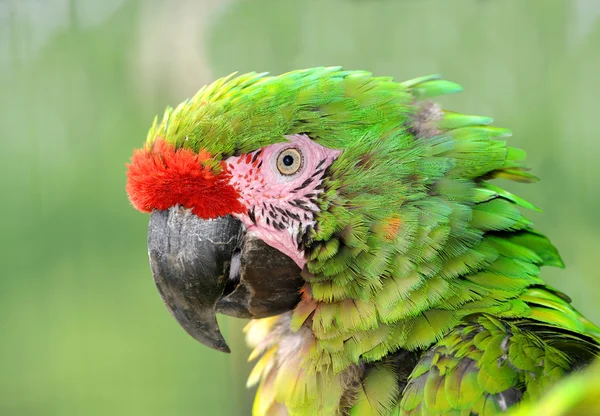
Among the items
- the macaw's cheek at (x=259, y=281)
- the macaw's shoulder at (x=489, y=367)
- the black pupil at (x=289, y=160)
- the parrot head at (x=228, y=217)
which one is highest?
the black pupil at (x=289, y=160)

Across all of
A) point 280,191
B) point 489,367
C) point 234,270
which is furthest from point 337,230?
point 489,367

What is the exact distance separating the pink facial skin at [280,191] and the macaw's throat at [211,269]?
1.2 inches

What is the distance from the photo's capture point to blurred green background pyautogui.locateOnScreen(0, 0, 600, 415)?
264 cm

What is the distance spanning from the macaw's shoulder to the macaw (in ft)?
0.08

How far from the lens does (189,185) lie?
1312 mm

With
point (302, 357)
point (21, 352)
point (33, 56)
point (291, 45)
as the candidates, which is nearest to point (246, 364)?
point (302, 357)

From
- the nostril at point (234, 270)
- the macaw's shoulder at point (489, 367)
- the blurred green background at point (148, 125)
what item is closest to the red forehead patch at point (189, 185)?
the nostril at point (234, 270)

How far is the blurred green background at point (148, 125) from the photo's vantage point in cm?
264

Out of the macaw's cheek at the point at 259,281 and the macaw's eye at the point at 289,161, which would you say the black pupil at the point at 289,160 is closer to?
the macaw's eye at the point at 289,161

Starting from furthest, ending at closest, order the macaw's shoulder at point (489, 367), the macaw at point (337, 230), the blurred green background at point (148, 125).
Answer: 1. the blurred green background at point (148, 125)
2. the macaw at point (337, 230)
3. the macaw's shoulder at point (489, 367)

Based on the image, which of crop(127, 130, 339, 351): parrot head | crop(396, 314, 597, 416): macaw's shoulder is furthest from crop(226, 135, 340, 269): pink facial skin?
crop(396, 314, 597, 416): macaw's shoulder

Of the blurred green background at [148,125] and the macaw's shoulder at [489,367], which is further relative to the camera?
the blurred green background at [148,125]

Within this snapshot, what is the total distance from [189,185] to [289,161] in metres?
0.25

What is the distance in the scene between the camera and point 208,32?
8.55ft
